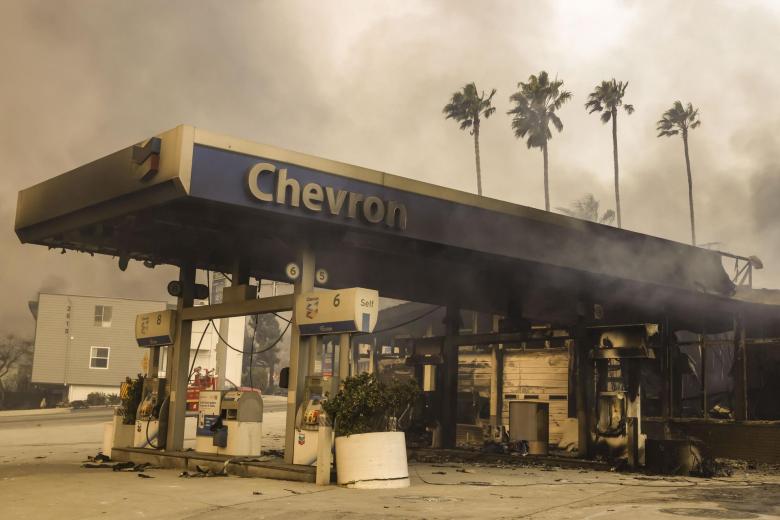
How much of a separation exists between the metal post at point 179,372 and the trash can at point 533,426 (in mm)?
8296

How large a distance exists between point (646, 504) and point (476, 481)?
12.7ft

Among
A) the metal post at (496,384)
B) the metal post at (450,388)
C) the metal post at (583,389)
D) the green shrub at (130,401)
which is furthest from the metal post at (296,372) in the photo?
the metal post at (496,384)

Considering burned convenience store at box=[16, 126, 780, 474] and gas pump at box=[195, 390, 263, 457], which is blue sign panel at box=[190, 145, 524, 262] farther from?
gas pump at box=[195, 390, 263, 457]

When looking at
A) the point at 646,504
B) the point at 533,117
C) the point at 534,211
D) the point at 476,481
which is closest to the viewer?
the point at 646,504

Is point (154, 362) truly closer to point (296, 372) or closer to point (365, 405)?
point (296, 372)

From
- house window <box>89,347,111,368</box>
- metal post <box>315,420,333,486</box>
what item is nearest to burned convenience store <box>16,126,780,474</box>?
metal post <box>315,420,333,486</box>

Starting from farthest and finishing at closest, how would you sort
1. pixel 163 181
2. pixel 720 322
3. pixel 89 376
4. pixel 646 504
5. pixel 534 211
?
pixel 89 376
pixel 720 322
pixel 534 211
pixel 163 181
pixel 646 504

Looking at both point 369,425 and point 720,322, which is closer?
point 369,425

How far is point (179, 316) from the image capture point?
706 inches

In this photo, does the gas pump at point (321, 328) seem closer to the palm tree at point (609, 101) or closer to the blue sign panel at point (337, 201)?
the blue sign panel at point (337, 201)

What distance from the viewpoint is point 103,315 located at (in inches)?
2165

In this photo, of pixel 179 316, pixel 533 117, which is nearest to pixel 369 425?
pixel 179 316

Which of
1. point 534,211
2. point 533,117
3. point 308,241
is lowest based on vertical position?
point 308,241

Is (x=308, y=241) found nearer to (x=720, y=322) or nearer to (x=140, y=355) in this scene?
(x=720, y=322)
